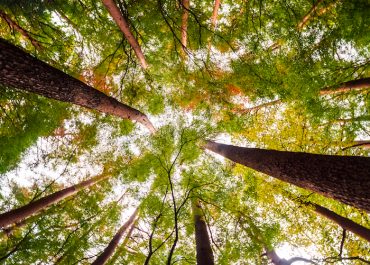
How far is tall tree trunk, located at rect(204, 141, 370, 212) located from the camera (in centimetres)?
312

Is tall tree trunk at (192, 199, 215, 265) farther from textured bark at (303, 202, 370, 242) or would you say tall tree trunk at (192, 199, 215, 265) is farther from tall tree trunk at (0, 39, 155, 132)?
tall tree trunk at (0, 39, 155, 132)

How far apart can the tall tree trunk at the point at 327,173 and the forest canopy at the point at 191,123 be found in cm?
6

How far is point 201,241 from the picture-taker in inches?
A: 260

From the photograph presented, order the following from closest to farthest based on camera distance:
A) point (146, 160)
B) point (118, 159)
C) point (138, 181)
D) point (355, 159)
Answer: point (355, 159) < point (138, 181) < point (146, 160) < point (118, 159)

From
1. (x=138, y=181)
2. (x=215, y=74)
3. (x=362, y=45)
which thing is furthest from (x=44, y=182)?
(x=362, y=45)

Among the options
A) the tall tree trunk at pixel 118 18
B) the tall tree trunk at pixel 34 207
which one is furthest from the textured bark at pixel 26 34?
the tall tree trunk at pixel 34 207

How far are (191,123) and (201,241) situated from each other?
11.5 feet

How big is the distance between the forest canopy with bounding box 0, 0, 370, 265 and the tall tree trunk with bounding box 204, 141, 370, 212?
0.06 metres

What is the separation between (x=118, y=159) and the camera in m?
10.7

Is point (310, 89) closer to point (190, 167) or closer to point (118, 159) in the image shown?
point (190, 167)

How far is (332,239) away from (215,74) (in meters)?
7.09

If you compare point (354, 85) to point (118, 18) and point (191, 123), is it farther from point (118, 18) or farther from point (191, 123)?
point (118, 18)

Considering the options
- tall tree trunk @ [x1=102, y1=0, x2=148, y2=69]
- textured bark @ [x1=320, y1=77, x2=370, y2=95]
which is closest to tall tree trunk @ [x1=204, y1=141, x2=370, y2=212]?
textured bark @ [x1=320, y1=77, x2=370, y2=95]

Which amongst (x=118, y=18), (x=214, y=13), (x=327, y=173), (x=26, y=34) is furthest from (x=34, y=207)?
(x=214, y=13)
